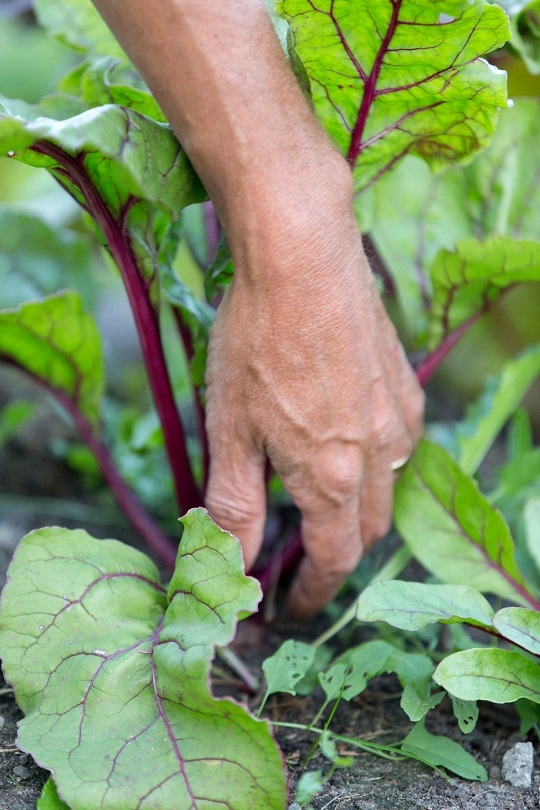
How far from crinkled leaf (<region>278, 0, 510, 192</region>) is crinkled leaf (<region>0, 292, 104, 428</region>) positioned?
0.55 meters

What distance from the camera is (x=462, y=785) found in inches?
38.1

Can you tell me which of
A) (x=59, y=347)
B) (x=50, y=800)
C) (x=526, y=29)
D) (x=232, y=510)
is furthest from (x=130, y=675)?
(x=526, y=29)

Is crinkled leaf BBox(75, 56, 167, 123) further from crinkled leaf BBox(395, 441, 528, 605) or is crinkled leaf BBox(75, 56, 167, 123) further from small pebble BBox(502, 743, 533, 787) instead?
small pebble BBox(502, 743, 533, 787)

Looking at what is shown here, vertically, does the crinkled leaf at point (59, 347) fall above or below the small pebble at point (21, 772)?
above

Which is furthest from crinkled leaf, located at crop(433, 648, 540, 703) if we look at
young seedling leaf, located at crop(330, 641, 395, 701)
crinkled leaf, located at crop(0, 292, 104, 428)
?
crinkled leaf, located at crop(0, 292, 104, 428)

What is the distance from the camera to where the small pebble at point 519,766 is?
0.96 metres

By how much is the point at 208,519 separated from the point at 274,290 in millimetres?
321

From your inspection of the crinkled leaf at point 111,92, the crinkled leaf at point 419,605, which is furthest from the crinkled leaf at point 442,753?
the crinkled leaf at point 111,92

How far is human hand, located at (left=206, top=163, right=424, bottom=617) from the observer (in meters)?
1.00

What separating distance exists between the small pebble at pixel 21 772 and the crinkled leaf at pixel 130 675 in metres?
0.08

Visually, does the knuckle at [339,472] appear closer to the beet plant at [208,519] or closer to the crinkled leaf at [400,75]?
the beet plant at [208,519]

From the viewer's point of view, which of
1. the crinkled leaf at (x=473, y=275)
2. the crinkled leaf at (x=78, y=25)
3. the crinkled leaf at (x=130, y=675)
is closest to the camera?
the crinkled leaf at (x=130, y=675)

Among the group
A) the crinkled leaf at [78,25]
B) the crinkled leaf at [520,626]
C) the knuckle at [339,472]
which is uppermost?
the crinkled leaf at [78,25]

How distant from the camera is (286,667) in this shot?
100 centimetres
